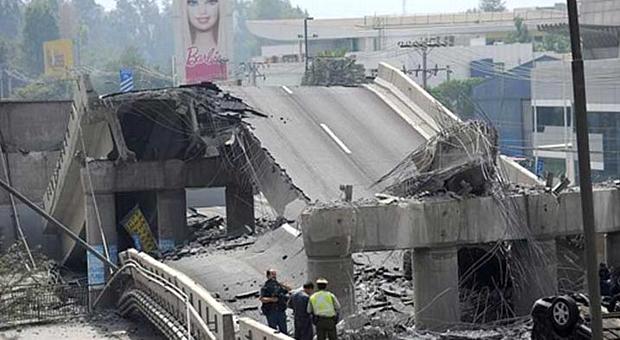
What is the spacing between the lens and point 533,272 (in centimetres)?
2384

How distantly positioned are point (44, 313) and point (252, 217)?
10.2m

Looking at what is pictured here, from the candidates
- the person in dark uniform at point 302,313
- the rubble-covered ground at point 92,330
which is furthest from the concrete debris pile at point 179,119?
the person in dark uniform at point 302,313

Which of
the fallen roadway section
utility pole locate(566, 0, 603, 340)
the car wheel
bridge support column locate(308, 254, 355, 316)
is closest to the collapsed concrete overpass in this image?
the fallen roadway section

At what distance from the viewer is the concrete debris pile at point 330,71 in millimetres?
84500

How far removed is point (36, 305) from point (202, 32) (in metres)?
106

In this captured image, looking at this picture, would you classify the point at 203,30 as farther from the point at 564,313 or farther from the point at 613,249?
the point at 564,313

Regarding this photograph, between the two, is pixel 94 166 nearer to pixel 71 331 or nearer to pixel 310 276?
pixel 71 331

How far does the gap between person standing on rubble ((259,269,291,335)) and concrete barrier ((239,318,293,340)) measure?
0.53 meters

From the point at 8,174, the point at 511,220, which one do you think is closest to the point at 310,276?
the point at 511,220

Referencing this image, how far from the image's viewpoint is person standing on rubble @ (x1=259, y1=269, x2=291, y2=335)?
19.4 metres

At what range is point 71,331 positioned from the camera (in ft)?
97.8

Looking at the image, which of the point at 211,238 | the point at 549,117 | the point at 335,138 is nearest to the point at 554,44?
the point at 549,117

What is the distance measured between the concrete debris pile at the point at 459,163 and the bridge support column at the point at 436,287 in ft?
4.17

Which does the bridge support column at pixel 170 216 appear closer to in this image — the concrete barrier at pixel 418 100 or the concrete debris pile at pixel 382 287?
the concrete barrier at pixel 418 100
